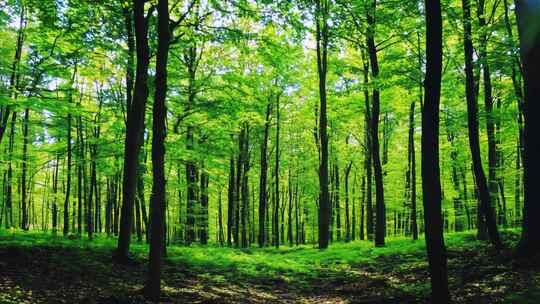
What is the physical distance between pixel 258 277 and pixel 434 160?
9.80 metres

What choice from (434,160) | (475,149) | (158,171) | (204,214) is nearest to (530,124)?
(475,149)

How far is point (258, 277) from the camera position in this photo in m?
14.7

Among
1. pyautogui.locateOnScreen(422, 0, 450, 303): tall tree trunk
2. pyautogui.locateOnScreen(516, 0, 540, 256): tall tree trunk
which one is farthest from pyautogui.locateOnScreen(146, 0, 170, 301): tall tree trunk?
pyautogui.locateOnScreen(516, 0, 540, 256): tall tree trunk

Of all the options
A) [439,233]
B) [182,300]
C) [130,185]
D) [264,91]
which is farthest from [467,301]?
[264,91]

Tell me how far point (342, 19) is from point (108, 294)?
10659 mm

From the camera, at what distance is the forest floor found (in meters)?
7.90

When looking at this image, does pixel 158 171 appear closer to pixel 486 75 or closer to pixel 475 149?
pixel 475 149

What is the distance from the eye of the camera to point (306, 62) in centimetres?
2881

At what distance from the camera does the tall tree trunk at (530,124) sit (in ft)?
28.0

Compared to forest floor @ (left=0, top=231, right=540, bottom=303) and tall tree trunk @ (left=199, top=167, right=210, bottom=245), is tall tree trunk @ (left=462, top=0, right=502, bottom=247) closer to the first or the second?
forest floor @ (left=0, top=231, right=540, bottom=303)

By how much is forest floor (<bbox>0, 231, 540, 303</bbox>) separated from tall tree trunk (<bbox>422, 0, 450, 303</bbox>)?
0.90 metres

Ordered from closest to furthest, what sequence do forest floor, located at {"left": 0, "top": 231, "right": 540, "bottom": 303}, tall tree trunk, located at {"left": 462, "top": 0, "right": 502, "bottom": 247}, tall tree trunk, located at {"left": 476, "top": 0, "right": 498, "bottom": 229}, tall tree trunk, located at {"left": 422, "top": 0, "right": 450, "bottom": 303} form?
1. tall tree trunk, located at {"left": 422, "top": 0, "right": 450, "bottom": 303}
2. forest floor, located at {"left": 0, "top": 231, "right": 540, "bottom": 303}
3. tall tree trunk, located at {"left": 462, "top": 0, "right": 502, "bottom": 247}
4. tall tree trunk, located at {"left": 476, "top": 0, "right": 498, "bottom": 229}

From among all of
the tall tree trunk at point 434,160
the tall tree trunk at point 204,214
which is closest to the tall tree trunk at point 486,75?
the tall tree trunk at point 434,160

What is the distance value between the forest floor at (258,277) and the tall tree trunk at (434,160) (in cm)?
90
